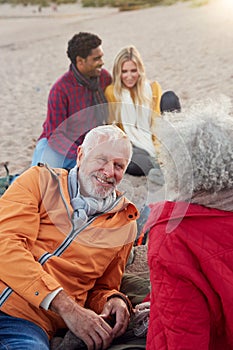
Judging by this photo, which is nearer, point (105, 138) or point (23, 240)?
point (23, 240)

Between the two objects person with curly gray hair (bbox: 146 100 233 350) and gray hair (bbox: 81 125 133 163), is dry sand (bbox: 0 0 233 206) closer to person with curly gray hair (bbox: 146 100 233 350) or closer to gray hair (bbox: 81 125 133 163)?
gray hair (bbox: 81 125 133 163)

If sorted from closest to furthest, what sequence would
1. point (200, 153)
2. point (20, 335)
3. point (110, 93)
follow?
point (200, 153) → point (20, 335) → point (110, 93)

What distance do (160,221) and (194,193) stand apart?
0.44 feet

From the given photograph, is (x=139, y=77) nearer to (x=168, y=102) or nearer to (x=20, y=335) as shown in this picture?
(x=168, y=102)

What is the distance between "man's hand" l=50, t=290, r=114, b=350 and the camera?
210cm

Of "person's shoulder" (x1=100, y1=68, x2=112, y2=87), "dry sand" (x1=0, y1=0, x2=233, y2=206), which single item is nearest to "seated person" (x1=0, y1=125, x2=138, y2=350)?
"dry sand" (x1=0, y1=0, x2=233, y2=206)

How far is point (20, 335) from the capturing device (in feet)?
6.74

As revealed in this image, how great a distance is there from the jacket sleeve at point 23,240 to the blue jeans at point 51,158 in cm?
102

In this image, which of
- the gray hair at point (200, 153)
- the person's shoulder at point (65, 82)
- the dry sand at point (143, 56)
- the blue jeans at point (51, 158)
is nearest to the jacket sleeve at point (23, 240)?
the dry sand at point (143, 56)

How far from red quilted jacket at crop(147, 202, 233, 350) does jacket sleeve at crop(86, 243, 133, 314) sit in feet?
2.25

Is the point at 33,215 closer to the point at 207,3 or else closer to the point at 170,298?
the point at 170,298

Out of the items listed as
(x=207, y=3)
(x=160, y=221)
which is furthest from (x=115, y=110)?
(x=207, y=3)

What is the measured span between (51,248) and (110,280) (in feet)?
0.93

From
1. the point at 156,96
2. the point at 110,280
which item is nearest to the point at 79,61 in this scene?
the point at 156,96
